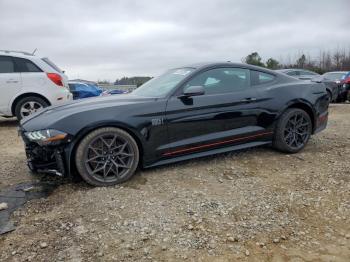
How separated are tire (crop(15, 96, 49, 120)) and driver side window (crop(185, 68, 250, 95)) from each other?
481cm

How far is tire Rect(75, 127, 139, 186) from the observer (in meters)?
3.90

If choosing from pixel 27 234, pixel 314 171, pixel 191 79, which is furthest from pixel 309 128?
pixel 27 234

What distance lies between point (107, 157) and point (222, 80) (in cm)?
188

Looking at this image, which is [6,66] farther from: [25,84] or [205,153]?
[205,153]

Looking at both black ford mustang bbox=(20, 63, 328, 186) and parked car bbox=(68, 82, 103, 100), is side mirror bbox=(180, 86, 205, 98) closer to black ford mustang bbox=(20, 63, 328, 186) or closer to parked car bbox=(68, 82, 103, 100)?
black ford mustang bbox=(20, 63, 328, 186)

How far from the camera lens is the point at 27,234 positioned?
304 cm

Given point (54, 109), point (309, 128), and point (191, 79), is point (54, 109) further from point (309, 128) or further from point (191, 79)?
point (309, 128)

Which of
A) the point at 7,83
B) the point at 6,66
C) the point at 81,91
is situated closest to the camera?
the point at 7,83

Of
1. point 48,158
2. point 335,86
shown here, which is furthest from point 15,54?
point 335,86

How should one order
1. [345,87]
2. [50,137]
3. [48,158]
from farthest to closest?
1. [345,87]
2. [48,158]
3. [50,137]

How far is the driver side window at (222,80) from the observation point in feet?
15.2

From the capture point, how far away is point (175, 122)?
4289mm

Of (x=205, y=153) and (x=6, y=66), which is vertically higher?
(x=6, y=66)

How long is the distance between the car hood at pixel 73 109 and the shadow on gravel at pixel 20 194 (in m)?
0.69
